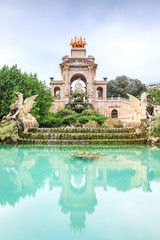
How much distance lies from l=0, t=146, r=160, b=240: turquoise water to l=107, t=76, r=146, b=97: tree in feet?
140

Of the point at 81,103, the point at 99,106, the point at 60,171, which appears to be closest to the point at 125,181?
the point at 60,171

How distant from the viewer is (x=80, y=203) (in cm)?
327

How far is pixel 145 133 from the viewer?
A: 12328mm

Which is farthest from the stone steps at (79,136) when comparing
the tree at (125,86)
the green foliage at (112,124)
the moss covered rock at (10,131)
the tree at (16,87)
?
the tree at (125,86)

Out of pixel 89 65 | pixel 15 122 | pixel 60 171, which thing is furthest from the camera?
pixel 89 65

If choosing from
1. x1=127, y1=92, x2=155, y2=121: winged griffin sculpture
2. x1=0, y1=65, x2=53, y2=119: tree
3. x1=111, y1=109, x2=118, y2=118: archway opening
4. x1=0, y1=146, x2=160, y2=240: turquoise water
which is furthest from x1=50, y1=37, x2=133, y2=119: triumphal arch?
x1=0, y1=146, x2=160, y2=240: turquoise water

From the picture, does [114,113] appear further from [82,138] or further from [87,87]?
[82,138]

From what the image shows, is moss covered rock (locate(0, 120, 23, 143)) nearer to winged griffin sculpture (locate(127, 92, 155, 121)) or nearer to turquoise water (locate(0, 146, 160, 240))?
turquoise water (locate(0, 146, 160, 240))

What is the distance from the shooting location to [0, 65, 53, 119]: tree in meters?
16.8

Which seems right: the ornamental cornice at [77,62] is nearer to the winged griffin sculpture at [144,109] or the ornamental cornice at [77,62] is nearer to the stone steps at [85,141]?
the winged griffin sculpture at [144,109]

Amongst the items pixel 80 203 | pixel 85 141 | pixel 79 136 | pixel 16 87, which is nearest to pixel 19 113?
pixel 79 136

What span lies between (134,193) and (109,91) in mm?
45130

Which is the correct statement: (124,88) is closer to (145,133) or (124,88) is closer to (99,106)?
(99,106)

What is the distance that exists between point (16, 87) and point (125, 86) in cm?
3498
